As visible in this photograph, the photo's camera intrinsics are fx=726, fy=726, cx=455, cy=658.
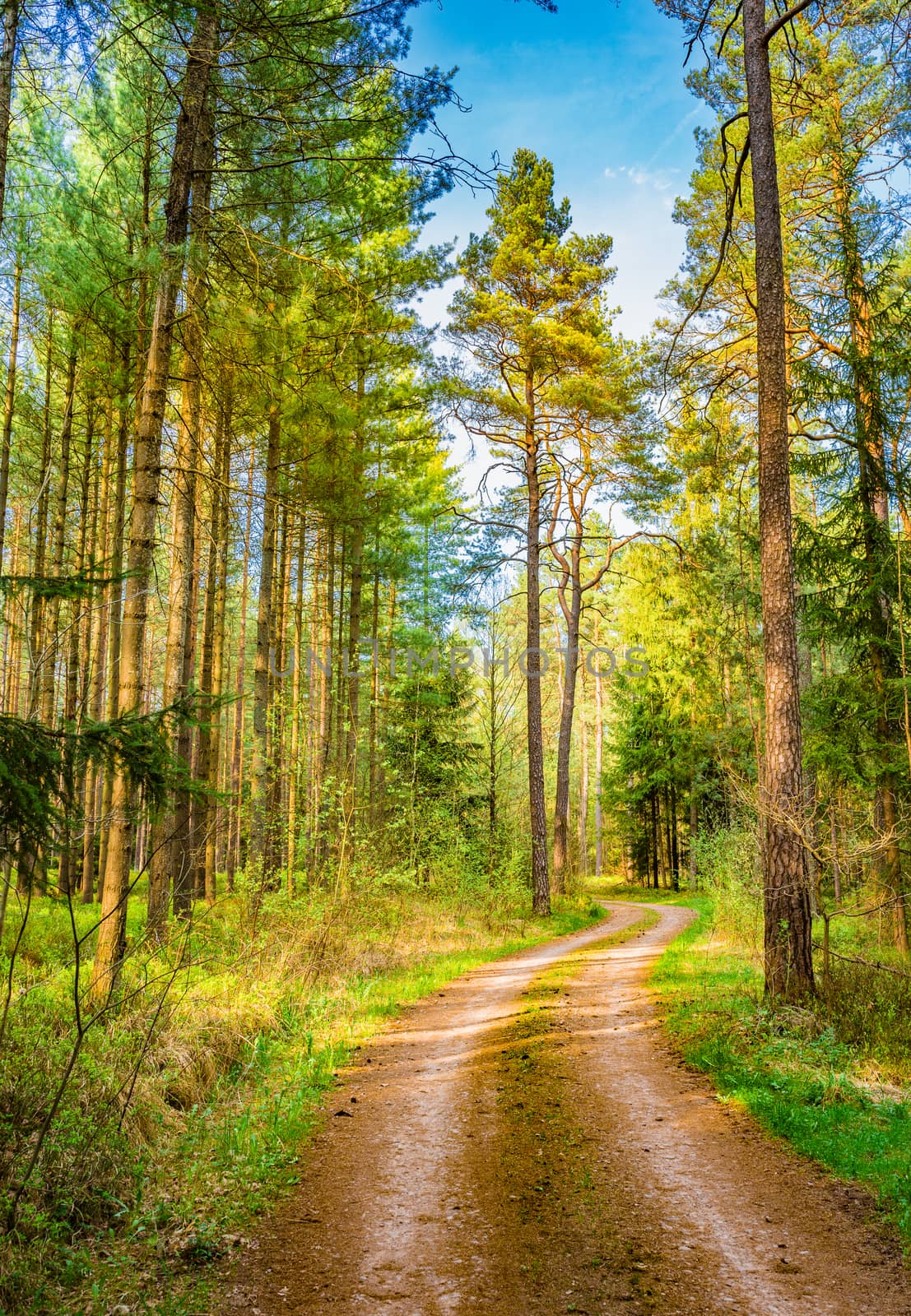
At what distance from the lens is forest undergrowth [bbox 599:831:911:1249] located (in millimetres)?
4328

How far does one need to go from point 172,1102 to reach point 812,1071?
4697 mm

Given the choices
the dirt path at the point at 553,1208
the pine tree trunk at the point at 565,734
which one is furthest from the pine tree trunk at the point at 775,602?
the pine tree trunk at the point at 565,734

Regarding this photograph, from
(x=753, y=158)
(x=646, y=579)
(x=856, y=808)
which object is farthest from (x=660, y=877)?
(x=753, y=158)

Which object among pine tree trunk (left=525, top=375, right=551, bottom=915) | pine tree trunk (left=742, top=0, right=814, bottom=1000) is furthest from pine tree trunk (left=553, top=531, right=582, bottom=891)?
pine tree trunk (left=742, top=0, right=814, bottom=1000)

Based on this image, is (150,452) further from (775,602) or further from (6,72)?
(775,602)

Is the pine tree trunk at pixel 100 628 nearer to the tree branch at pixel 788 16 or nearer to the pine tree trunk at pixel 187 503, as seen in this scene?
the pine tree trunk at pixel 187 503

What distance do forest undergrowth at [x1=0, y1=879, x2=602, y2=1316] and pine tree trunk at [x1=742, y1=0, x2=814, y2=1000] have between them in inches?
168

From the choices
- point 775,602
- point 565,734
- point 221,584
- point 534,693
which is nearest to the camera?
point 775,602

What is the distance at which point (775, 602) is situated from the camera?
7.46m

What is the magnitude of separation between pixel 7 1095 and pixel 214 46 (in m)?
8.37

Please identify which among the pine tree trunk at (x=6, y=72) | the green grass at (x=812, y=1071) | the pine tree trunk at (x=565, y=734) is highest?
the pine tree trunk at (x=6, y=72)

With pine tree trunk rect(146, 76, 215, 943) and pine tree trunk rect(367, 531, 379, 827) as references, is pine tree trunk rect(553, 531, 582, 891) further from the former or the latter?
pine tree trunk rect(146, 76, 215, 943)

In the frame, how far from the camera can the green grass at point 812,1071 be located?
421 cm

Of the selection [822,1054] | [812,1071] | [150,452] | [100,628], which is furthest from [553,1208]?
[100,628]
